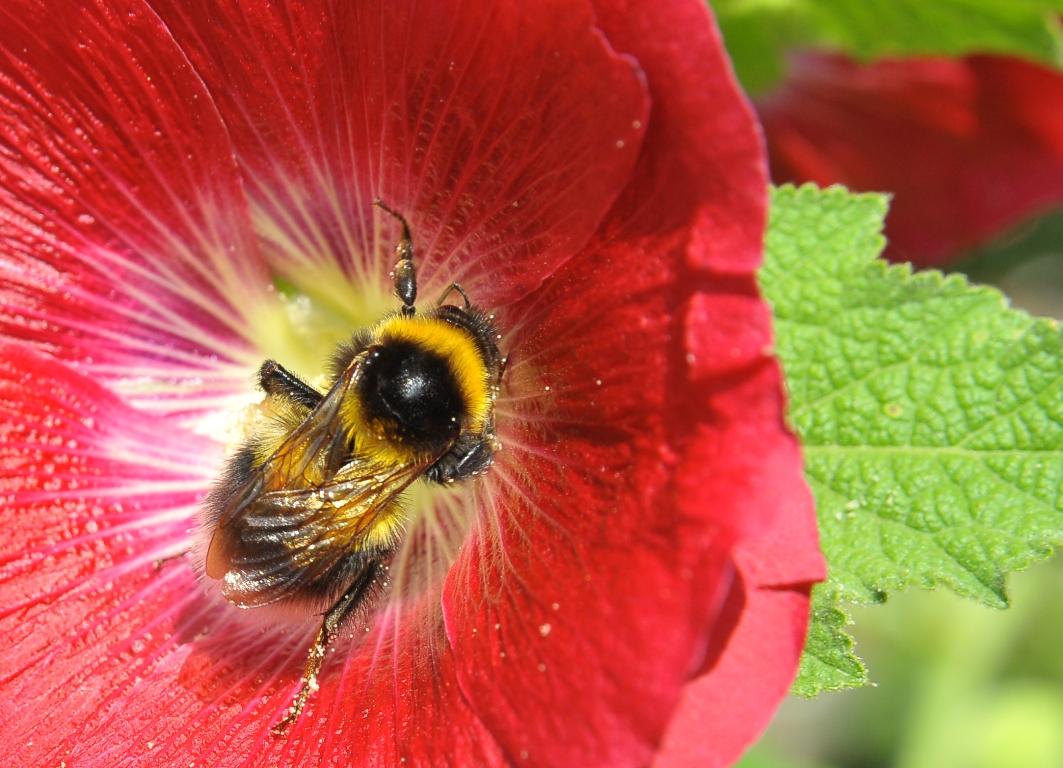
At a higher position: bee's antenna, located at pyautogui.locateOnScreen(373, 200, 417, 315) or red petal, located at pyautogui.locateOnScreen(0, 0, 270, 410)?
red petal, located at pyautogui.locateOnScreen(0, 0, 270, 410)

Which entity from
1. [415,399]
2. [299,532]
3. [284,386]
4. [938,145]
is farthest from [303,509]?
[938,145]

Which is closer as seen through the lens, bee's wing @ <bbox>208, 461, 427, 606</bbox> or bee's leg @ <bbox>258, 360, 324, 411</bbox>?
bee's wing @ <bbox>208, 461, 427, 606</bbox>

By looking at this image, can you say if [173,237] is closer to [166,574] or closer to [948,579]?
[166,574]

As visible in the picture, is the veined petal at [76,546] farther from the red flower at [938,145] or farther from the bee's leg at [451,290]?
the red flower at [938,145]

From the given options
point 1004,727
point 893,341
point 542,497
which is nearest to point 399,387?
point 542,497

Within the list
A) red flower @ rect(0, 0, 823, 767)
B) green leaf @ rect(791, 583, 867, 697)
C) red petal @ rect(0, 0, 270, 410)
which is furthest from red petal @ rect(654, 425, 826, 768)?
red petal @ rect(0, 0, 270, 410)

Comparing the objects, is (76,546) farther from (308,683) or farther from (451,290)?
(451,290)

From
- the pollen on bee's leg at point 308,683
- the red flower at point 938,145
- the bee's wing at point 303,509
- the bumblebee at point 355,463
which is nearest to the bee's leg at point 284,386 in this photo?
the bumblebee at point 355,463

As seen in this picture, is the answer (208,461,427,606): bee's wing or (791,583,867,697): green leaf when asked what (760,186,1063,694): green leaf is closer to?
(791,583,867,697): green leaf

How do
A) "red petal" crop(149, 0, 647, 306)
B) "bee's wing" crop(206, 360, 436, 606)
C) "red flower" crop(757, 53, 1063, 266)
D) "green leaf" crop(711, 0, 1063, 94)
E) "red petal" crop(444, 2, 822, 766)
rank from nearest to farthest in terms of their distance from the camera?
"red petal" crop(444, 2, 822, 766) → "red petal" crop(149, 0, 647, 306) → "bee's wing" crop(206, 360, 436, 606) → "green leaf" crop(711, 0, 1063, 94) → "red flower" crop(757, 53, 1063, 266)
